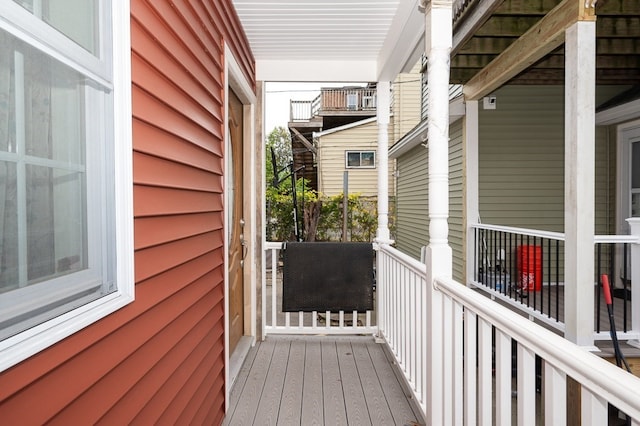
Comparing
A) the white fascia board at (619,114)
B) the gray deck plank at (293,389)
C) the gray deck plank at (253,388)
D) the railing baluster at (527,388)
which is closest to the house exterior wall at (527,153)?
the white fascia board at (619,114)

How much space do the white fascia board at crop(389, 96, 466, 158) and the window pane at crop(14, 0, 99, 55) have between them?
2.62 meters

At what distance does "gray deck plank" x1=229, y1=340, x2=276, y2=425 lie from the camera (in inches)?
101

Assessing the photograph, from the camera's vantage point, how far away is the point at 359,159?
13.1 metres

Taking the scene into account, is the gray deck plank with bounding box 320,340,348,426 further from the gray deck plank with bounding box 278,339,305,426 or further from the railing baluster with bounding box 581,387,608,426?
the railing baluster with bounding box 581,387,608,426

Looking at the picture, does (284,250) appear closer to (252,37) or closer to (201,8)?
(252,37)

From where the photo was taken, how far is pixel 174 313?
1656 millimetres

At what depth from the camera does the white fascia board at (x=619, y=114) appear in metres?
4.93

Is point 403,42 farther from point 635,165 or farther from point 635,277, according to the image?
point 635,165

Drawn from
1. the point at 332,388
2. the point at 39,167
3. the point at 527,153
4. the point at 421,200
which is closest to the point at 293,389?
the point at 332,388

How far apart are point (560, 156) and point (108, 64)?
19.4 feet

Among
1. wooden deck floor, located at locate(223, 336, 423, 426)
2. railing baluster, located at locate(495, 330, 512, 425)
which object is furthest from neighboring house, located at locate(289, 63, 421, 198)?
railing baluster, located at locate(495, 330, 512, 425)

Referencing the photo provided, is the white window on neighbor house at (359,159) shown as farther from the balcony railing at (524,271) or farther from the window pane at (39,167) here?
the window pane at (39,167)

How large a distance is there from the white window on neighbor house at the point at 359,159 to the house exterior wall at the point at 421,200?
253 centimetres

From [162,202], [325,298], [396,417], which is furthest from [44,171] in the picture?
[325,298]
